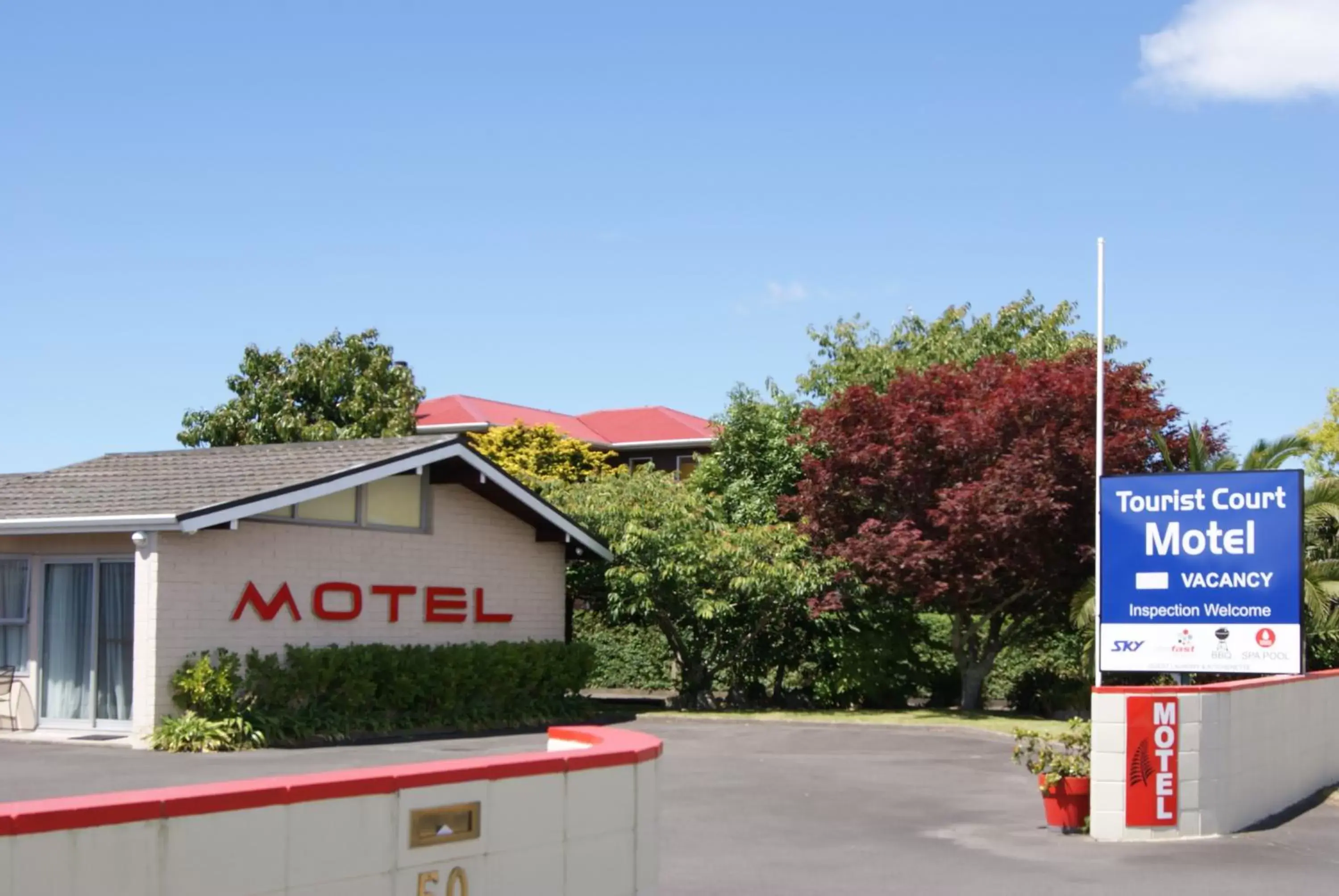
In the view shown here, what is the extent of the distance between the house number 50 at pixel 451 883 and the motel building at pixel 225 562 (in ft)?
45.0

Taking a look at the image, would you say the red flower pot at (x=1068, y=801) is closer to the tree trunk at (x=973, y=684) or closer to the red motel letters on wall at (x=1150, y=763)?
the red motel letters on wall at (x=1150, y=763)

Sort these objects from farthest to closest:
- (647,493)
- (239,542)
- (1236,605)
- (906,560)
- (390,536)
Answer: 1. (647,493)
2. (906,560)
3. (390,536)
4. (239,542)
5. (1236,605)

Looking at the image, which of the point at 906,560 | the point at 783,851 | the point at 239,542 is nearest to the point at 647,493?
the point at 906,560

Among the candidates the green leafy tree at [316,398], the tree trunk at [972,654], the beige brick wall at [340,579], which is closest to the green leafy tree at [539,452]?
the green leafy tree at [316,398]

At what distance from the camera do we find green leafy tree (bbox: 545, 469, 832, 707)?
89.0ft

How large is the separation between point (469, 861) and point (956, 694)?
24.1m

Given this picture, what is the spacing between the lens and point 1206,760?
42.8ft

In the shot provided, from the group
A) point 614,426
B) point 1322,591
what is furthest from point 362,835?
point 614,426

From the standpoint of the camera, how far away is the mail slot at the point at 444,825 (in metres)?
6.45

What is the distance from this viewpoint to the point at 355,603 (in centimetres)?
2262

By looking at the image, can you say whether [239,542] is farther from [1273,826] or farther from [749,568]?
[1273,826]

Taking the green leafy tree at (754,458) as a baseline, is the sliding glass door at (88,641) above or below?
below

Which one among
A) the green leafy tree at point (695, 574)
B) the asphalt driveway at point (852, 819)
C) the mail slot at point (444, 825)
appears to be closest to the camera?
the mail slot at point (444, 825)

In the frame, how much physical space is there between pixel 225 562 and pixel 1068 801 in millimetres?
11890
